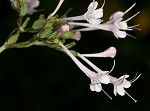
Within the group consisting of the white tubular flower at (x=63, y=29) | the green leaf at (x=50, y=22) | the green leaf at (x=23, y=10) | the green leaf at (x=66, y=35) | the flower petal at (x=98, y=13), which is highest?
the green leaf at (x=23, y=10)

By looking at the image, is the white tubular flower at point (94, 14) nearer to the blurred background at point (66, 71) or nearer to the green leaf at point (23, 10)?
the green leaf at point (23, 10)

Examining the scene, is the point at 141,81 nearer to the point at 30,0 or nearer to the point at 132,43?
the point at 132,43

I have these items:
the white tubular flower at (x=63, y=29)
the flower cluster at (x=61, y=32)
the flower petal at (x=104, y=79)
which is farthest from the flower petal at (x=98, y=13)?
the flower petal at (x=104, y=79)

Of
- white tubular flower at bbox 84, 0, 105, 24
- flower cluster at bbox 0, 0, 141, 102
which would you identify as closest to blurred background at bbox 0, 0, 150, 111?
flower cluster at bbox 0, 0, 141, 102

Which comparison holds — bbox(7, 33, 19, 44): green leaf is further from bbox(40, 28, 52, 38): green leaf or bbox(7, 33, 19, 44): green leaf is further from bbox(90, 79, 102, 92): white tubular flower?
bbox(90, 79, 102, 92): white tubular flower

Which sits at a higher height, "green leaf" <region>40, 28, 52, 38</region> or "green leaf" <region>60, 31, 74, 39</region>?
"green leaf" <region>40, 28, 52, 38</region>

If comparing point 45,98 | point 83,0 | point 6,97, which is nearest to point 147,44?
point 83,0

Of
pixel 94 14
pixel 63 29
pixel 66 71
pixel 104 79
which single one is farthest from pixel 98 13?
pixel 66 71

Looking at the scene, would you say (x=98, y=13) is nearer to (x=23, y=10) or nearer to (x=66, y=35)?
(x=66, y=35)
